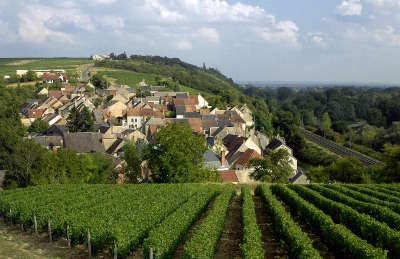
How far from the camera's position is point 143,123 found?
85.7 m

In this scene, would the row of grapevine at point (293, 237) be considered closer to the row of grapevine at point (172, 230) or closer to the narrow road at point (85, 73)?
the row of grapevine at point (172, 230)

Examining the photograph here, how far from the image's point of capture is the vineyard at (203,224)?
16.5 meters

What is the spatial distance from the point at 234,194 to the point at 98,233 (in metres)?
16.6

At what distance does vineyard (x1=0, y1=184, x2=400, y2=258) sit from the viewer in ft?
54.1

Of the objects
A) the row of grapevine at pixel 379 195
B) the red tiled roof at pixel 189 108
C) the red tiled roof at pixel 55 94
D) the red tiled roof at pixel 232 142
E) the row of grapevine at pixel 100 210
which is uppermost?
the red tiled roof at pixel 55 94

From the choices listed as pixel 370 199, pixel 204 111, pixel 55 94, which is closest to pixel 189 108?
pixel 204 111

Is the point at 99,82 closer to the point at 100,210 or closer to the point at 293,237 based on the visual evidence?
the point at 100,210

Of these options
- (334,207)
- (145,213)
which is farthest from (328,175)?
(145,213)

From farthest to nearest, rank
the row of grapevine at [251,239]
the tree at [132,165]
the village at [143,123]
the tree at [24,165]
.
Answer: the village at [143,123] < the tree at [132,165] < the tree at [24,165] < the row of grapevine at [251,239]

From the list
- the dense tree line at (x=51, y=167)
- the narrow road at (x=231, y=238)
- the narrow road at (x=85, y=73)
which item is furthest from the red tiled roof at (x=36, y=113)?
the narrow road at (x=231, y=238)

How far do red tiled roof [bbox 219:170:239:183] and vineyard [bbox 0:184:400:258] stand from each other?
1646 centimetres

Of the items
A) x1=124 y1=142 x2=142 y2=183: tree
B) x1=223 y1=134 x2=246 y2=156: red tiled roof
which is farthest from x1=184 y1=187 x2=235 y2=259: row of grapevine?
x1=223 y1=134 x2=246 y2=156: red tiled roof

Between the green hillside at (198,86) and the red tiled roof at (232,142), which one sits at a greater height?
the green hillside at (198,86)

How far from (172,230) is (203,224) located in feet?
5.53
